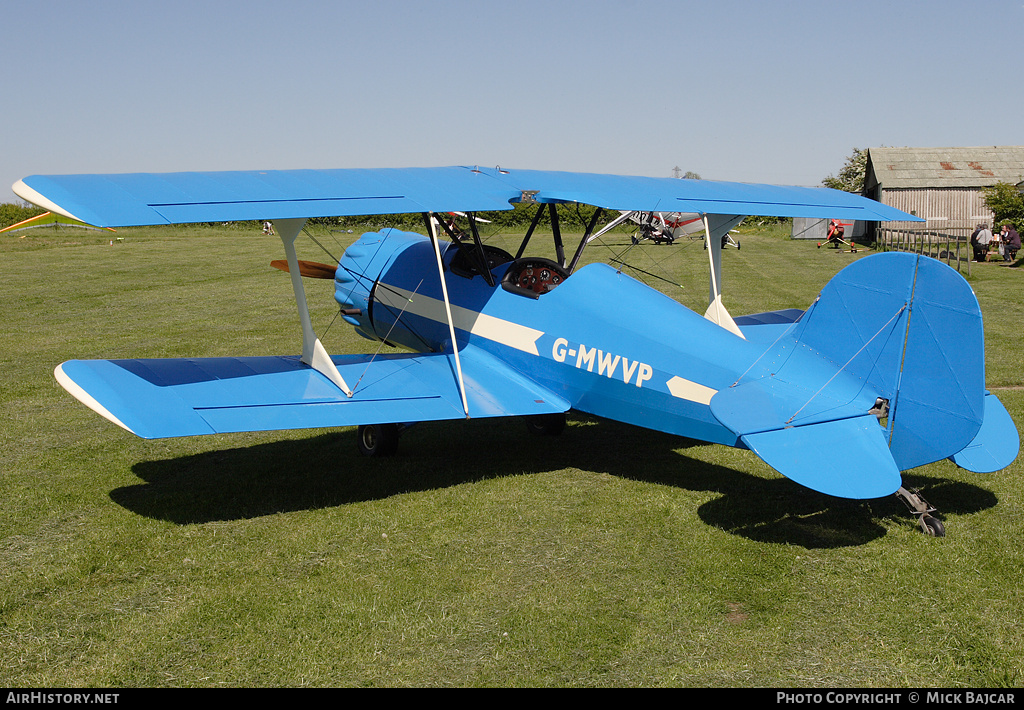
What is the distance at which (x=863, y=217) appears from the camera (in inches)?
341

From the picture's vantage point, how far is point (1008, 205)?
2892cm

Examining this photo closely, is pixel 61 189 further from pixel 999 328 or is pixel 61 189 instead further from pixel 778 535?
pixel 999 328

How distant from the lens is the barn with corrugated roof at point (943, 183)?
3747cm

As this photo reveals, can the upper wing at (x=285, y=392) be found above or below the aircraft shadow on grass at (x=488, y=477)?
above


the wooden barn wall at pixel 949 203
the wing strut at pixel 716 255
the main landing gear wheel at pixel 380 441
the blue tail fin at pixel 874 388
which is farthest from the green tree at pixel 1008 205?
the main landing gear wheel at pixel 380 441

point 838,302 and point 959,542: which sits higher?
point 838,302

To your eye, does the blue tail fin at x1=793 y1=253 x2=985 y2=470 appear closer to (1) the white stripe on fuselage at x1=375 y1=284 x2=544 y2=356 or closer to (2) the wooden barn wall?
(1) the white stripe on fuselage at x1=375 y1=284 x2=544 y2=356

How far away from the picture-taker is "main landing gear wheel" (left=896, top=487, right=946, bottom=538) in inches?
216

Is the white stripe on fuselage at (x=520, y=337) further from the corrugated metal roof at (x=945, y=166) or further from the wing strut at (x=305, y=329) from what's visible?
the corrugated metal roof at (x=945, y=166)

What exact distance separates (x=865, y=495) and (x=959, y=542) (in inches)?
53.4

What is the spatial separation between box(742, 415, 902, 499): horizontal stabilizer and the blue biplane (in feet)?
0.04

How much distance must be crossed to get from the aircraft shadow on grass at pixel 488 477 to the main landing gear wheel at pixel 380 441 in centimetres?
9

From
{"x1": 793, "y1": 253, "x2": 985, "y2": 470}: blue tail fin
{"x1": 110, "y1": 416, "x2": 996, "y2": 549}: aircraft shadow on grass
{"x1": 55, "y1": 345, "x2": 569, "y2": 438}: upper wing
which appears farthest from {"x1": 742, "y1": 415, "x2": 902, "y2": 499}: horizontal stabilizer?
{"x1": 55, "y1": 345, "x2": 569, "y2": 438}: upper wing
